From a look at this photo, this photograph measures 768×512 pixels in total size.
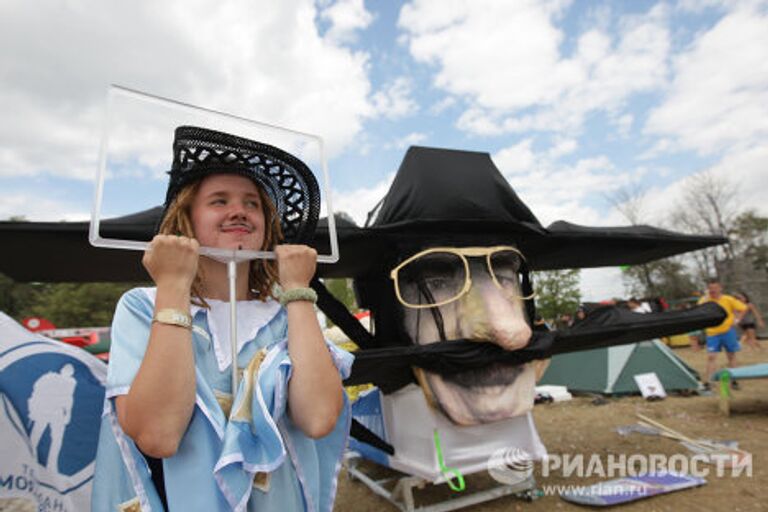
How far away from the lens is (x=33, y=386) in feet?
5.03

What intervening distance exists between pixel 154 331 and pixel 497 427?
8.65 ft

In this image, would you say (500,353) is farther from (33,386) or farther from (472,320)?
(33,386)

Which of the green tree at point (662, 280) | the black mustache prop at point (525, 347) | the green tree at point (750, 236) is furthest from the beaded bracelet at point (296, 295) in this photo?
the green tree at point (750, 236)

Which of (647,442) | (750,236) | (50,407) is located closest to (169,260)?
(50,407)

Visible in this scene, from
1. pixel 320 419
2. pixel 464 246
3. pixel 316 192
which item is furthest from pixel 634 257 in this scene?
pixel 320 419

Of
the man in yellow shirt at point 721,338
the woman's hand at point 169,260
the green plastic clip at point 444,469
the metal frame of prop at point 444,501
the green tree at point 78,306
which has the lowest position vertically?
the metal frame of prop at point 444,501

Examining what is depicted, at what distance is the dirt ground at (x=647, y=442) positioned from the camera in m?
3.25

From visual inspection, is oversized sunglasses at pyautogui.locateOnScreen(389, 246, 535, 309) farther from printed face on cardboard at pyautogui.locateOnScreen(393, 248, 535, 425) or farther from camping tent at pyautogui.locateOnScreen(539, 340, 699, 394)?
camping tent at pyautogui.locateOnScreen(539, 340, 699, 394)

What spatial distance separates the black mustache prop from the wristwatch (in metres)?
1.66

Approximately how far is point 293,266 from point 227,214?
0.84ft

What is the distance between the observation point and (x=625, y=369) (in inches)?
295

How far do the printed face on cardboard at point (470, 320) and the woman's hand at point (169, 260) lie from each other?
6.35 ft

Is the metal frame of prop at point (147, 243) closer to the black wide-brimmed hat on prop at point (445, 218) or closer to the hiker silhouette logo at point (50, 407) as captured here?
the hiker silhouette logo at point (50, 407)

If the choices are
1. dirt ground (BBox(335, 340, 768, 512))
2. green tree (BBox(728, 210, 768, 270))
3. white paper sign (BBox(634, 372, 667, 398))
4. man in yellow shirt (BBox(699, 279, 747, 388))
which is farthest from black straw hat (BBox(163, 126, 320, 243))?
green tree (BBox(728, 210, 768, 270))
